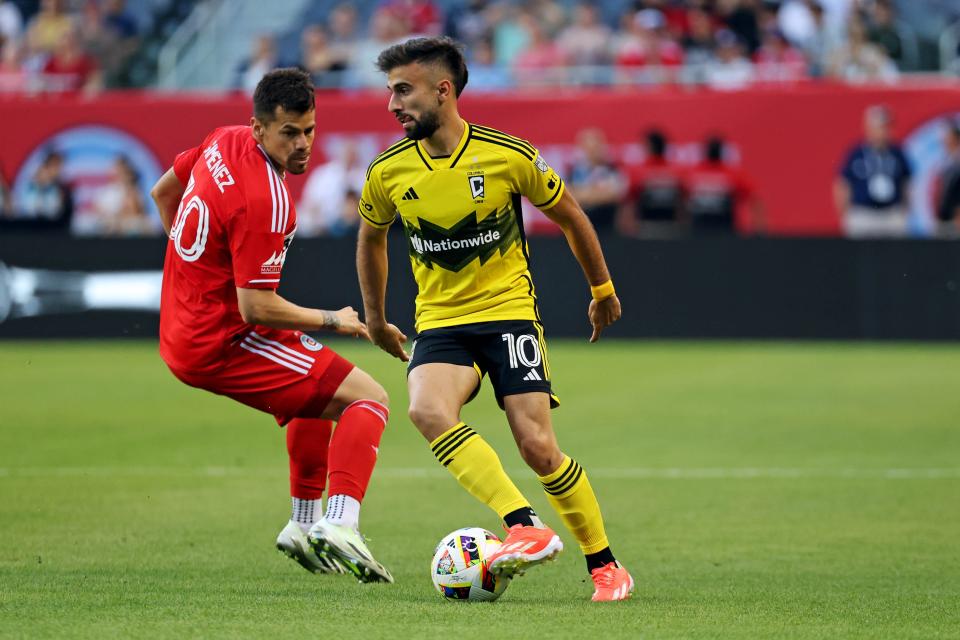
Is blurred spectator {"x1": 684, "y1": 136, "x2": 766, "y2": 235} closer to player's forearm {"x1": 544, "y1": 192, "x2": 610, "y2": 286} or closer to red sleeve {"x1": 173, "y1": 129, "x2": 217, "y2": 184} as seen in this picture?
red sleeve {"x1": 173, "y1": 129, "x2": 217, "y2": 184}

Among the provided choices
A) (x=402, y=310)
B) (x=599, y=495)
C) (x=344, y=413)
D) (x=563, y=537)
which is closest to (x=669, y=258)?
(x=402, y=310)

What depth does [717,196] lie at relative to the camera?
20.5m

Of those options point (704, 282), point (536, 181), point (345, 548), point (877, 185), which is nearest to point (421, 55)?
point (536, 181)

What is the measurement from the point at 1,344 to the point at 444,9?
8507 mm

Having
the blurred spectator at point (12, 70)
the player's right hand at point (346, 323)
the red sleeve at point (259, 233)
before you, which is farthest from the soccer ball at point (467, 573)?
the blurred spectator at point (12, 70)

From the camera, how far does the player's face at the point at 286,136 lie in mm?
6754

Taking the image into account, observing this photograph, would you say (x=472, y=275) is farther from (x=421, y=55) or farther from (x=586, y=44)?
(x=586, y=44)

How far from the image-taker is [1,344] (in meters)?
19.7

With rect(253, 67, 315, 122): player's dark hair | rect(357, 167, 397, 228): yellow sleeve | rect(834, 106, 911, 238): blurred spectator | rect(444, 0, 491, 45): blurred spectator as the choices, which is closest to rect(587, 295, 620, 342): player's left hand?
rect(357, 167, 397, 228): yellow sleeve

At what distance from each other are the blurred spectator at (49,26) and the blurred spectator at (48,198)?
2.62 m

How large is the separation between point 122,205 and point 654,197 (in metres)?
7.34

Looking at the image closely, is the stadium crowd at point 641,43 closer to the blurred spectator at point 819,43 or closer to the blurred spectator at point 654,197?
the blurred spectator at point 819,43

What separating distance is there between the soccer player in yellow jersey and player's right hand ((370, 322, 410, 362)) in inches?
9.3

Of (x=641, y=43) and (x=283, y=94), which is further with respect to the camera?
(x=641, y=43)
